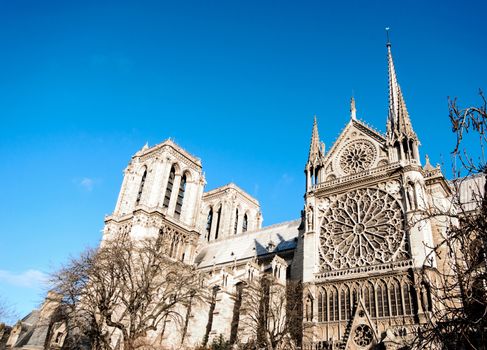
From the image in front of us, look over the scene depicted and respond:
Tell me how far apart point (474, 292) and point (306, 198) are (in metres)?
25.3

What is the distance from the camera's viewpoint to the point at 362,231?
94.6 feet

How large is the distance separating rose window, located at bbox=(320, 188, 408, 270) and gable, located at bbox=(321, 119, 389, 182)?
8.78ft

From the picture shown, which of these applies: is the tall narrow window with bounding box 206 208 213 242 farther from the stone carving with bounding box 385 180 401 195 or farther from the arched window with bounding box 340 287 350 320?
the stone carving with bounding box 385 180 401 195

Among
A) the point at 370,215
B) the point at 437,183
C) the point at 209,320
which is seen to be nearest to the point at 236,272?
the point at 209,320

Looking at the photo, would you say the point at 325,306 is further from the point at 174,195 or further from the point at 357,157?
the point at 174,195

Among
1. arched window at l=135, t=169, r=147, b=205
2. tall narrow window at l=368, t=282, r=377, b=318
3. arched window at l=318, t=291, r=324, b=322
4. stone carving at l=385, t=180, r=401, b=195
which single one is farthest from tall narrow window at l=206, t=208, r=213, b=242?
tall narrow window at l=368, t=282, r=377, b=318

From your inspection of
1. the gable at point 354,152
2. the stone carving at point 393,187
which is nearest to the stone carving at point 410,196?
the stone carving at point 393,187

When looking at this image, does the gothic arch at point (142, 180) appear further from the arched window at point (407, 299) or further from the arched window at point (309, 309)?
the arched window at point (407, 299)

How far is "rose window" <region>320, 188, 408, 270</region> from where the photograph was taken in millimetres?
27188

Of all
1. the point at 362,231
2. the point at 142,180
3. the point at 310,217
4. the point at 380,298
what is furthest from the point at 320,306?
the point at 142,180

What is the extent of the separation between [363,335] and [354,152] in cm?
1461

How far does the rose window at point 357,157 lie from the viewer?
106ft

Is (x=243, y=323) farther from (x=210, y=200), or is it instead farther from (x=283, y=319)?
(x=210, y=200)

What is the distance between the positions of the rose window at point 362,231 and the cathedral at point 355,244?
0.07 meters
